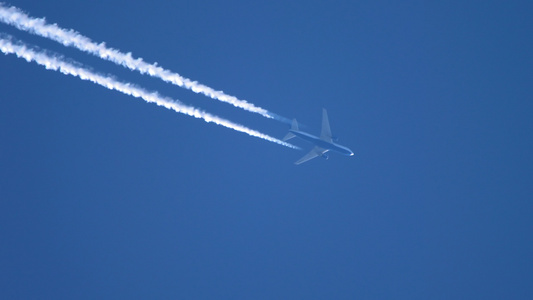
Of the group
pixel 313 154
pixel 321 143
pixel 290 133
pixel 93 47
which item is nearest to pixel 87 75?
pixel 93 47

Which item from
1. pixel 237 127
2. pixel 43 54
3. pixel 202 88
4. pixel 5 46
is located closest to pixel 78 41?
pixel 43 54

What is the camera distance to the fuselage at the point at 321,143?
39191 millimetres

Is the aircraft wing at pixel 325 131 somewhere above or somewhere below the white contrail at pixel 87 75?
above

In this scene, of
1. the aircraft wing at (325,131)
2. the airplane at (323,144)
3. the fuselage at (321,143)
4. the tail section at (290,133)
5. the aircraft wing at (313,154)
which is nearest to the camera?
the tail section at (290,133)

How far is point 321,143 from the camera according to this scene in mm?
40500

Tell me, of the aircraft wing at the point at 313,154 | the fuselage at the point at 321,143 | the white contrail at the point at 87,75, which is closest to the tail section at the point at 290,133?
the fuselage at the point at 321,143

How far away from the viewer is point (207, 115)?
109ft

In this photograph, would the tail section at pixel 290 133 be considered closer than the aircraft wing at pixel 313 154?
Yes

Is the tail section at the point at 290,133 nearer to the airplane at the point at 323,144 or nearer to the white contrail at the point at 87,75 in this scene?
Answer: the airplane at the point at 323,144

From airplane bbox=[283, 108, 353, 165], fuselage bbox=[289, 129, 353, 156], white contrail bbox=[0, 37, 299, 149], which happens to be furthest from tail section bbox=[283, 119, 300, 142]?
white contrail bbox=[0, 37, 299, 149]

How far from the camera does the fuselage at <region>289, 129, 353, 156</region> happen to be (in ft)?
129

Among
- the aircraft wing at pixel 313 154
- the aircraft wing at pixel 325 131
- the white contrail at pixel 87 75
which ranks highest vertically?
the aircraft wing at pixel 325 131

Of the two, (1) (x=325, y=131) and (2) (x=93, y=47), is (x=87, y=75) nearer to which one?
(2) (x=93, y=47)

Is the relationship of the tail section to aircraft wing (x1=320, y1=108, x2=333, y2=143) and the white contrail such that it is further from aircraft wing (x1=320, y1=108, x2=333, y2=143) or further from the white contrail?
the white contrail
